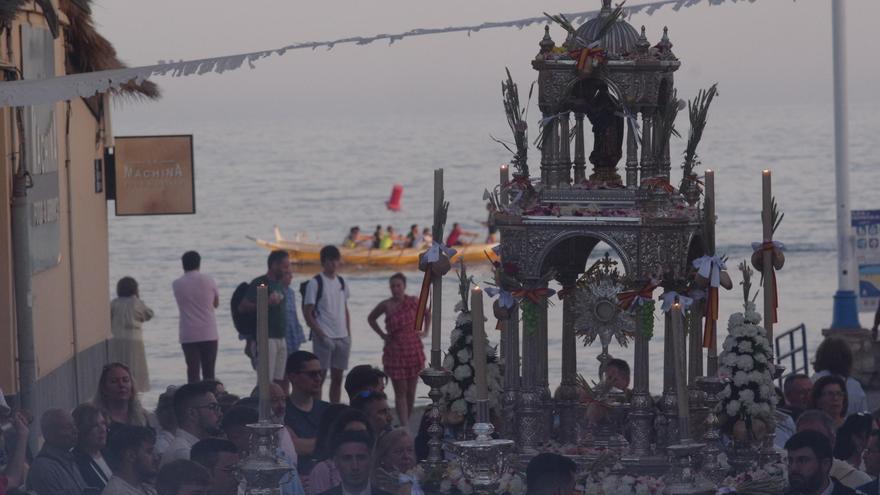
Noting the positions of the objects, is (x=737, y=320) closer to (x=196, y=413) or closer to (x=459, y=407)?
(x=459, y=407)

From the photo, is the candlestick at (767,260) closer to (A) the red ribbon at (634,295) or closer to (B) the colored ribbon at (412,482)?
(A) the red ribbon at (634,295)

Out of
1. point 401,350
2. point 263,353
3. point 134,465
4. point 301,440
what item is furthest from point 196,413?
point 401,350

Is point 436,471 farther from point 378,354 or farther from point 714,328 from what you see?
point 378,354

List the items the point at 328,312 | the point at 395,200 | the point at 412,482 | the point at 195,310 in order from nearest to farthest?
the point at 412,482, the point at 328,312, the point at 195,310, the point at 395,200

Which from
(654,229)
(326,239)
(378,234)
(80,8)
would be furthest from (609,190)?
(326,239)

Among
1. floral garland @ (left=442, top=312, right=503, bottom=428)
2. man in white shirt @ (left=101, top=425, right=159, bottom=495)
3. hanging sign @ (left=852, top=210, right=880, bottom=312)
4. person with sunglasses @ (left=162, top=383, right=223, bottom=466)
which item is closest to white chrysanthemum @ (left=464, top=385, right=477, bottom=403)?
floral garland @ (left=442, top=312, right=503, bottom=428)

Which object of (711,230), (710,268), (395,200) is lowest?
(395,200)

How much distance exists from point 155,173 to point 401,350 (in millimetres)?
4075

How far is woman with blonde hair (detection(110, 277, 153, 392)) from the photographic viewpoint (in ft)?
66.7

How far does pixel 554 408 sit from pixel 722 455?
1.22 metres

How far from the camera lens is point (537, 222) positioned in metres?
9.85

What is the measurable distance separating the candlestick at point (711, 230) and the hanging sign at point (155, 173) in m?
11.4

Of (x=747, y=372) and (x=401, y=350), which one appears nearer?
(x=747, y=372)

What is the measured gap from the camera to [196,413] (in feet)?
38.2
